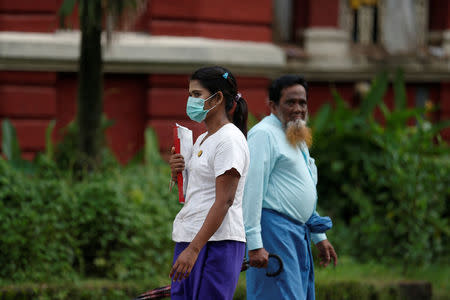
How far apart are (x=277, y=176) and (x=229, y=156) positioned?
30.3 inches

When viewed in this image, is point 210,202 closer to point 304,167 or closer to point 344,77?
point 304,167

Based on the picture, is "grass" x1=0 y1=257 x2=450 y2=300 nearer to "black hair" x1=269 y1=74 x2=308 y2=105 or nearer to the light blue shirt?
the light blue shirt

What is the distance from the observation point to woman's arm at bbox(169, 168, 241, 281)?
3.23 m

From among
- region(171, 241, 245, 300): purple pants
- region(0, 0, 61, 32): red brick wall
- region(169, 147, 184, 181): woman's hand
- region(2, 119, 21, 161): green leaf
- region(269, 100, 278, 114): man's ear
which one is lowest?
region(2, 119, 21, 161): green leaf

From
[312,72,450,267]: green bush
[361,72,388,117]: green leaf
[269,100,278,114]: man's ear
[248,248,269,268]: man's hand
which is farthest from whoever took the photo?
[361,72,388,117]: green leaf

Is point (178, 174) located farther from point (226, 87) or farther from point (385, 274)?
point (385, 274)

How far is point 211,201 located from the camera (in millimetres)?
3367

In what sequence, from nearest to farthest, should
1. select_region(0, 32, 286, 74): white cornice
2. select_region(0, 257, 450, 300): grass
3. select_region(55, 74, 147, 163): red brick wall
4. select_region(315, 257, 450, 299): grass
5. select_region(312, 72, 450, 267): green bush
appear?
select_region(0, 257, 450, 300): grass, select_region(315, 257, 450, 299): grass, select_region(312, 72, 450, 267): green bush, select_region(0, 32, 286, 74): white cornice, select_region(55, 74, 147, 163): red brick wall

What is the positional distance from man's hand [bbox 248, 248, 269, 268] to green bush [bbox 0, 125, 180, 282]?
2.55 meters

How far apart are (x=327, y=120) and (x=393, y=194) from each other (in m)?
1.34

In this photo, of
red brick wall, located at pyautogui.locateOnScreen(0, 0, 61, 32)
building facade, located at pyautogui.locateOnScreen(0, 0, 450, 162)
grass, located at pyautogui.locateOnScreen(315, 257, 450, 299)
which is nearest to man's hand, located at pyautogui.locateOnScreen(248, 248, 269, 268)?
grass, located at pyautogui.locateOnScreen(315, 257, 450, 299)

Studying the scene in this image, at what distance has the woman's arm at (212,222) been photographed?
323cm

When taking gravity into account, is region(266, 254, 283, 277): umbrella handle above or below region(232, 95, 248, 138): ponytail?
below

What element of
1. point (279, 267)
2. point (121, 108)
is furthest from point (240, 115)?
point (121, 108)
